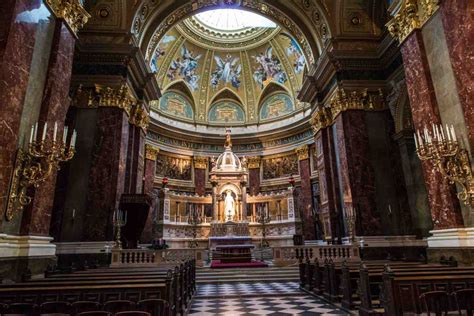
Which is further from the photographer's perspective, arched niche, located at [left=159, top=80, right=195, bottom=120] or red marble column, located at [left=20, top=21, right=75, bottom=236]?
arched niche, located at [left=159, top=80, right=195, bottom=120]

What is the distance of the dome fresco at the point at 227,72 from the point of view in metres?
23.8

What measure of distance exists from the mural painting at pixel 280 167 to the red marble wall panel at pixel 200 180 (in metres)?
4.68

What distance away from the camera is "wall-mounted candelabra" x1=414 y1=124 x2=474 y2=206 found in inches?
251

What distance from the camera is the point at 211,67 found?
25.9m

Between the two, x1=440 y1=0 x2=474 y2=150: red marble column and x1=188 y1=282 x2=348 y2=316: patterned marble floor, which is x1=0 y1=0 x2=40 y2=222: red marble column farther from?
x1=440 y1=0 x2=474 y2=150: red marble column

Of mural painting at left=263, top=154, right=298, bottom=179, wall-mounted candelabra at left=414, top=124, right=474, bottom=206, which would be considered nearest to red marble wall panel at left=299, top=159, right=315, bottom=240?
mural painting at left=263, top=154, right=298, bottom=179

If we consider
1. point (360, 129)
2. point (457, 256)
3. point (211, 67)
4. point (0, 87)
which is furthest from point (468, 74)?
point (211, 67)

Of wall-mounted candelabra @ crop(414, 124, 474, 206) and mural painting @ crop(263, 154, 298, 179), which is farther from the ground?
mural painting @ crop(263, 154, 298, 179)

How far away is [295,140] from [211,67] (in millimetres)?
9170

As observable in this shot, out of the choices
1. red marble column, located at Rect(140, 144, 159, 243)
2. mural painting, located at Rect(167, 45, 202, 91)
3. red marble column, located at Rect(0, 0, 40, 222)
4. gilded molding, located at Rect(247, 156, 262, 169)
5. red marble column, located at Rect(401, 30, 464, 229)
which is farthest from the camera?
gilded molding, located at Rect(247, 156, 262, 169)

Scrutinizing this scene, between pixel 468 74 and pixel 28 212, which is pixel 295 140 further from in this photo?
pixel 28 212

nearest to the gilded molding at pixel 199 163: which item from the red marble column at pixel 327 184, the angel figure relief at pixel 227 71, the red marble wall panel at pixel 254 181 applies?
the red marble wall panel at pixel 254 181

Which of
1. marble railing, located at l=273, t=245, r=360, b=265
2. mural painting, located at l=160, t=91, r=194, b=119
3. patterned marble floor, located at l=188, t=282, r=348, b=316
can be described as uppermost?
mural painting, located at l=160, t=91, r=194, b=119

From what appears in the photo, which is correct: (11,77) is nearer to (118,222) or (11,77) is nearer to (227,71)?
(118,222)
